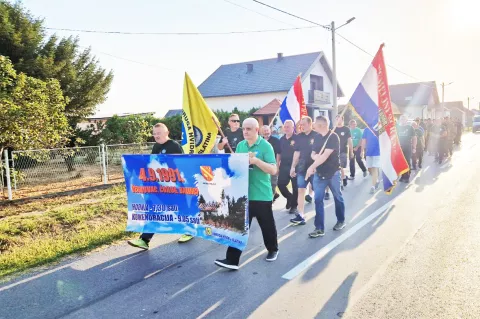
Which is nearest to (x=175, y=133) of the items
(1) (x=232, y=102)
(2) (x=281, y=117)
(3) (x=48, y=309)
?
(2) (x=281, y=117)

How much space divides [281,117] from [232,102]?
73.9 feet

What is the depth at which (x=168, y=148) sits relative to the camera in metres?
5.43

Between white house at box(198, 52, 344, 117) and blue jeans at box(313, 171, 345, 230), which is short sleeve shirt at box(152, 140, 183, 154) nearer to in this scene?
blue jeans at box(313, 171, 345, 230)

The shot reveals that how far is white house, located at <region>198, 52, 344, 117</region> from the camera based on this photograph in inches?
1174

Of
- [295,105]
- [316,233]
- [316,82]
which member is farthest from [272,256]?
[316,82]

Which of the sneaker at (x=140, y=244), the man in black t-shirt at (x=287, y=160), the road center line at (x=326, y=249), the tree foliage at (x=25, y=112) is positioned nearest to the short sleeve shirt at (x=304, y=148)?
the man in black t-shirt at (x=287, y=160)

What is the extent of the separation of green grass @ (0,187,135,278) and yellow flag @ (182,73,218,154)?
1.91 meters

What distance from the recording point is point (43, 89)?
30.0ft

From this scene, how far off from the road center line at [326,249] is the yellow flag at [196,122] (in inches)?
107

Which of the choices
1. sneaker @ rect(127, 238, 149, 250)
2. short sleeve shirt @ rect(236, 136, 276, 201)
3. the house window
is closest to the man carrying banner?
sneaker @ rect(127, 238, 149, 250)

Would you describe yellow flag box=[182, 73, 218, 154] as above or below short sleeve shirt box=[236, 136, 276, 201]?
above

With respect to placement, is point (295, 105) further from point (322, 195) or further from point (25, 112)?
point (25, 112)

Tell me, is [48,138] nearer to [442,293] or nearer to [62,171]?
[62,171]

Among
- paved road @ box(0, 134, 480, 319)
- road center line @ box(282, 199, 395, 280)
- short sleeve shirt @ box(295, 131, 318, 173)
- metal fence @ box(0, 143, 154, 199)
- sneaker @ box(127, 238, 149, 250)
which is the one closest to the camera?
paved road @ box(0, 134, 480, 319)
